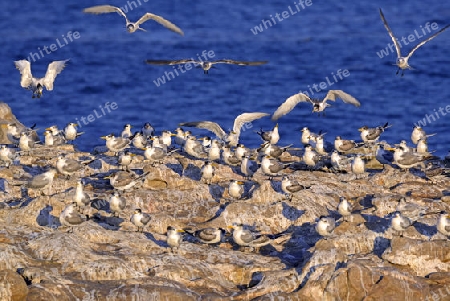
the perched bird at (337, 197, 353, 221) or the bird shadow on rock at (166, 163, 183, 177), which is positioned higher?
the perched bird at (337, 197, 353, 221)

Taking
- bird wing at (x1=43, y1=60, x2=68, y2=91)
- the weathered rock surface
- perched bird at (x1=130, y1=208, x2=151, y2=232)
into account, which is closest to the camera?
the weathered rock surface

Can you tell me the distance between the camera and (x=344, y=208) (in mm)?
21297

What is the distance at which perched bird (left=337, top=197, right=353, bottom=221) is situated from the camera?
21.3 m

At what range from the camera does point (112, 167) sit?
24688 mm

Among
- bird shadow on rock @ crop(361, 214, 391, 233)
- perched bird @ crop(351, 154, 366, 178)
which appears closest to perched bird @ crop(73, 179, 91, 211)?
bird shadow on rock @ crop(361, 214, 391, 233)

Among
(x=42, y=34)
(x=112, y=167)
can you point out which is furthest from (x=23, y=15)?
(x=112, y=167)

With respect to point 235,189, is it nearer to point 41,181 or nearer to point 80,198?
point 80,198

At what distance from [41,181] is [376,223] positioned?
656cm

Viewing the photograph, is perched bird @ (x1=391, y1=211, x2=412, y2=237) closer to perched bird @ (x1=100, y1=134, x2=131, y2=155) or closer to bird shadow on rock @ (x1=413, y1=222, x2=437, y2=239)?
bird shadow on rock @ (x1=413, y1=222, x2=437, y2=239)

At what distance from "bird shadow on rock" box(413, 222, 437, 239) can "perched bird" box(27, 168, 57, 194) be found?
7182 mm

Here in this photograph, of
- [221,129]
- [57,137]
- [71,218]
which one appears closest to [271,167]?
[221,129]

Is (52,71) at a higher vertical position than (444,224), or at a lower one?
lower

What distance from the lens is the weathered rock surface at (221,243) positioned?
18531mm

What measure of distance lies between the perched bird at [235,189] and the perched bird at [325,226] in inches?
102
